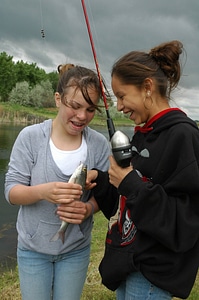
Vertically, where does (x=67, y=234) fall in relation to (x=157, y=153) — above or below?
below

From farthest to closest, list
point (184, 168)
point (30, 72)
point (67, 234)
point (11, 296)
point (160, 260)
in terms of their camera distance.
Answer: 1. point (30, 72)
2. point (11, 296)
3. point (67, 234)
4. point (160, 260)
5. point (184, 168)

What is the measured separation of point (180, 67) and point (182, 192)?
1.01 meters

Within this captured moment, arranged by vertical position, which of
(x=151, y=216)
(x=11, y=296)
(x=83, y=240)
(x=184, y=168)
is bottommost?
(x=11, y=296)

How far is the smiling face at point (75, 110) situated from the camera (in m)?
2.59

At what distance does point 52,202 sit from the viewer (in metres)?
2.46

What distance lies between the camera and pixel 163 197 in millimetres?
1940

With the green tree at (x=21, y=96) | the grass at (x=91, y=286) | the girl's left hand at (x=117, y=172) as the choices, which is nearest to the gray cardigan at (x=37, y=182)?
the girl's left hand at (x=117, y=172)

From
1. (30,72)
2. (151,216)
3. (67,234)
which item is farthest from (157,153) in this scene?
(30,72)

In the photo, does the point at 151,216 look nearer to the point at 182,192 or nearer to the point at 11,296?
the point at 182,192

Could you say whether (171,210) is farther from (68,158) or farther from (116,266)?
(68,158)

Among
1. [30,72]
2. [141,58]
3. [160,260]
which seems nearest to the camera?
[160,260]

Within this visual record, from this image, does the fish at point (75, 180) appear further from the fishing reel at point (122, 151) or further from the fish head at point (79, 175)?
the fishing reel at point (122, 151)

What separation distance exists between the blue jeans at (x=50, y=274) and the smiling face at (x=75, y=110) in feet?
3.36

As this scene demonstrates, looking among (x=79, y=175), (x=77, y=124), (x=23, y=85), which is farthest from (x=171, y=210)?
(x=23, y=85)
